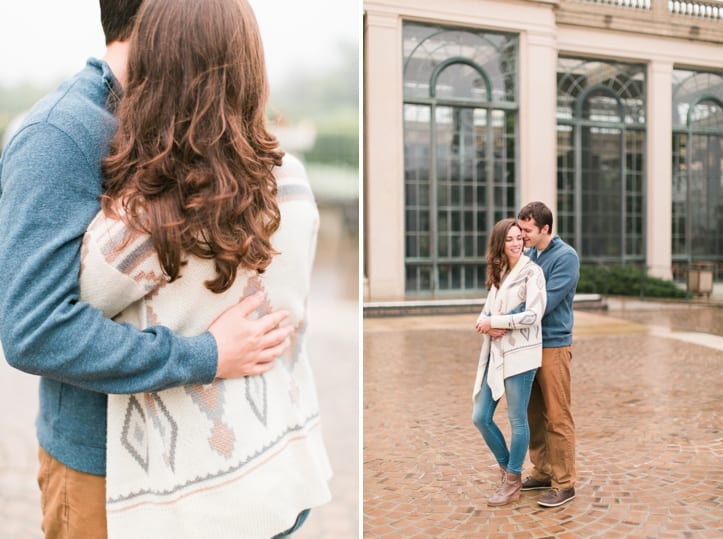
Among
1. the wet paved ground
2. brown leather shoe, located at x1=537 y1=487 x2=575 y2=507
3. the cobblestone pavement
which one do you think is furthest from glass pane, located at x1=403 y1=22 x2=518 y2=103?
the wet paved ground

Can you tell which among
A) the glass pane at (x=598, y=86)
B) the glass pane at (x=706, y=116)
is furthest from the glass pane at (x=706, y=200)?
the glass pane at (x=598, y=86)

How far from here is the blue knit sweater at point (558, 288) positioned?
2.91 m

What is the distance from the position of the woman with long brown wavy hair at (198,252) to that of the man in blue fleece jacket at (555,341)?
217 cm

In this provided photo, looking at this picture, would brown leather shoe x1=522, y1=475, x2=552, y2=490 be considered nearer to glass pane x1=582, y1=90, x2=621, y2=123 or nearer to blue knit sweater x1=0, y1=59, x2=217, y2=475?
blue knit sweater x1=0, y1=59, x2=217, y2=475

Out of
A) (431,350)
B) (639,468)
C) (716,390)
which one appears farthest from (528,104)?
(639,468)

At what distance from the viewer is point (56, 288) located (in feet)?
2.56

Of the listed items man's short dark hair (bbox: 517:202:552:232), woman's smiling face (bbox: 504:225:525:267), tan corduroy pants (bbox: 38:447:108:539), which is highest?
man's short dark hair (bbox: 517:202:552:232)

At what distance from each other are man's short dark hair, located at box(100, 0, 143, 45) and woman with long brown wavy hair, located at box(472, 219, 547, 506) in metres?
2.12

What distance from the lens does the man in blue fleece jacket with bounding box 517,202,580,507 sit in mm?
2928

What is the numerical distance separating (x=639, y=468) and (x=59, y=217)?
3.54m

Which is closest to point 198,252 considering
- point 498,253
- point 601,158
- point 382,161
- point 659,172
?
point 498,253

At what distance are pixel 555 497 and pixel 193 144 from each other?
109 inches

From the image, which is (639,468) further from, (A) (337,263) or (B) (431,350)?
(B) (431,350)

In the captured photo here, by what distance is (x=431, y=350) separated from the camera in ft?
24.2
